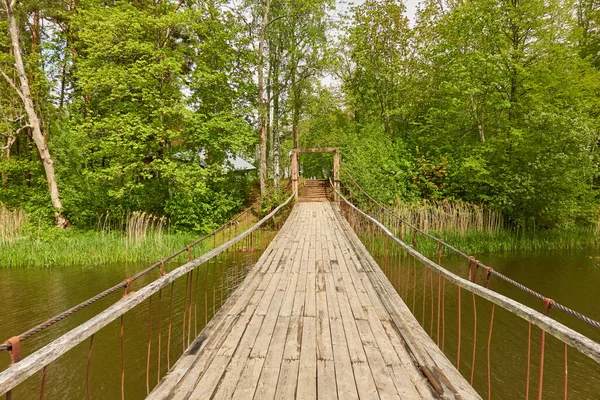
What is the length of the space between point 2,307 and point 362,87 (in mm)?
20609

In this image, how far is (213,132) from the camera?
46.4 feet

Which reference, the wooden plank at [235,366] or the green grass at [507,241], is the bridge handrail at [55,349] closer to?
the wooden plank at [235,366]

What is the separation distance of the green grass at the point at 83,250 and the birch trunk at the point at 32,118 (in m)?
1.83

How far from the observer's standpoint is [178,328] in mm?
6105

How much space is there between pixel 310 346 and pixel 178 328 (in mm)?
4742

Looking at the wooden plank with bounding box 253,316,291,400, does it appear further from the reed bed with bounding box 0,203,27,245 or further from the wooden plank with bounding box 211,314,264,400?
the reed bed with bounding box 0,203,27,245

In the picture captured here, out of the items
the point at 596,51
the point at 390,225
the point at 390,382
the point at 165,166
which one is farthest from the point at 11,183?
the point at 596,51

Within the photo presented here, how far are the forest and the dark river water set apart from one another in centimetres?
361

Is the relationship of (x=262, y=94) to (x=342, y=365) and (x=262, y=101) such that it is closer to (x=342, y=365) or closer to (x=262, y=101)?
(x=262, y=101)

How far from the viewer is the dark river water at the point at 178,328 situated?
14.4ft

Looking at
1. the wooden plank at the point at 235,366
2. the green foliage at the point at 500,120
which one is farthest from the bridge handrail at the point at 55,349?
the green foliage at the point at 500,120

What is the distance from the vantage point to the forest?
1162 centimetres

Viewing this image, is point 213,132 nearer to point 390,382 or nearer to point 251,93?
point 251,93

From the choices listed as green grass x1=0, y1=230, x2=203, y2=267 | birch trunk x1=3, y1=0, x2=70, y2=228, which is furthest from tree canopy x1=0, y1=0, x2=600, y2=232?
green grass x1=0, y1=230, x2=203, y2=267
